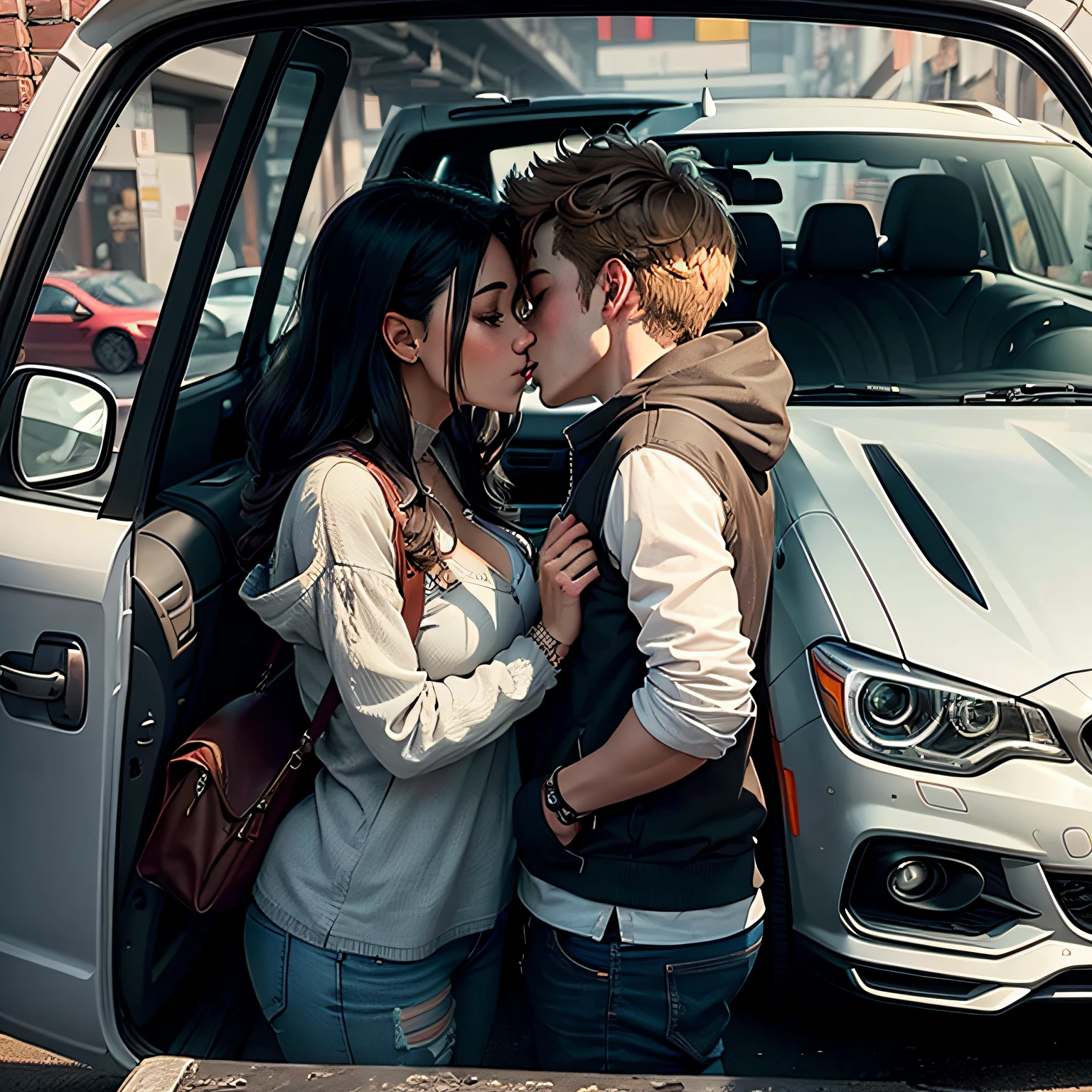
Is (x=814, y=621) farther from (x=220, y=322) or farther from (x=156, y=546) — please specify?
(x=220, y=322)

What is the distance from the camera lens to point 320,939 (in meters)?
1.82

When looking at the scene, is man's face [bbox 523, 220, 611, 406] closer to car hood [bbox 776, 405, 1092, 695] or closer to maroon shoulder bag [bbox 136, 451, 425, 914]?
maroon shoulder bag [bbox 136, 451, 425, 914]

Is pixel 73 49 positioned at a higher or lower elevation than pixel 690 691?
higher

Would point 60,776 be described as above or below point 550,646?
below

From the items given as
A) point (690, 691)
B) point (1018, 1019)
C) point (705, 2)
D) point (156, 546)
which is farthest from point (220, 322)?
point (1018, 1019)

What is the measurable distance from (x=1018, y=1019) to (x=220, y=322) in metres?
2.42

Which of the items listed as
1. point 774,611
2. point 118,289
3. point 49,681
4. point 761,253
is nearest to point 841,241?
point 761,253

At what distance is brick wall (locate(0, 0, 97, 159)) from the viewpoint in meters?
3.79

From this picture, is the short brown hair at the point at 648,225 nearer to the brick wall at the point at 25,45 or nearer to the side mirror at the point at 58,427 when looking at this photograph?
the side mirror at the point at 58,427

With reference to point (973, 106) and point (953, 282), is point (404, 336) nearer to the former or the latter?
point (953, 282)

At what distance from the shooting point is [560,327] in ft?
5.94

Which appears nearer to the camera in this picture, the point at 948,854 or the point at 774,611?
the point at 948,854

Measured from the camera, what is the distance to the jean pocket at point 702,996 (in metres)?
1.75

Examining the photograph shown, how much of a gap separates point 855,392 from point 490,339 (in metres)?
1.73
